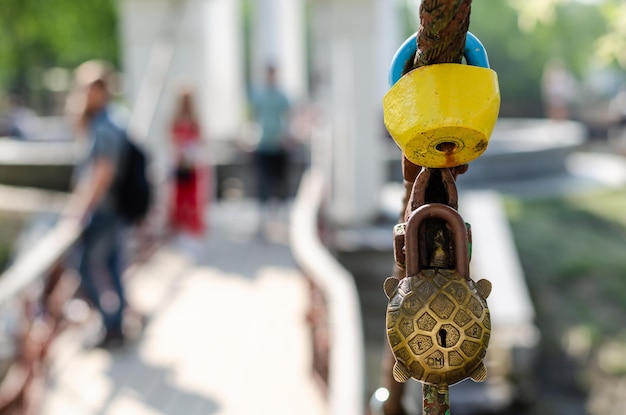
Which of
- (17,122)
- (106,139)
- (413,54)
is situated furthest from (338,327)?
(17,122)

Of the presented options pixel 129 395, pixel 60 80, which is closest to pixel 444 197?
pixel 129 395

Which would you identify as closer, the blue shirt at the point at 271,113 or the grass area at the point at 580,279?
the blue shirt at the point at 271,113

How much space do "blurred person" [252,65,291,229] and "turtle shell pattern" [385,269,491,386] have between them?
7516mm

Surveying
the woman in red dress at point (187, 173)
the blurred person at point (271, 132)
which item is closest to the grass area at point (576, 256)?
the blurred person at point (271, 132)

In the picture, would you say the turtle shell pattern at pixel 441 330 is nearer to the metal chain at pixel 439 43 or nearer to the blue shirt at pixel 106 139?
the metal chain at pixel 439 43

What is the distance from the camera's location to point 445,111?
1229mm

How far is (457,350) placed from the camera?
1.22 m

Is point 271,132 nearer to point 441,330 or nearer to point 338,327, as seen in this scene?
point 338,327

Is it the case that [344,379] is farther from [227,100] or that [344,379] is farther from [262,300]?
[227,100]

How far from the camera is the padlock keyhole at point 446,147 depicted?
50.4 inches

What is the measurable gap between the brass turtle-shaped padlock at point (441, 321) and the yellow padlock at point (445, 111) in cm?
10

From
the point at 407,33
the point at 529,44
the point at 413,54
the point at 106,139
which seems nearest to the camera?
the point at 413,54

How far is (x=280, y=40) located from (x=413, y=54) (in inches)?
633

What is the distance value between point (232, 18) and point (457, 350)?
1501cm
